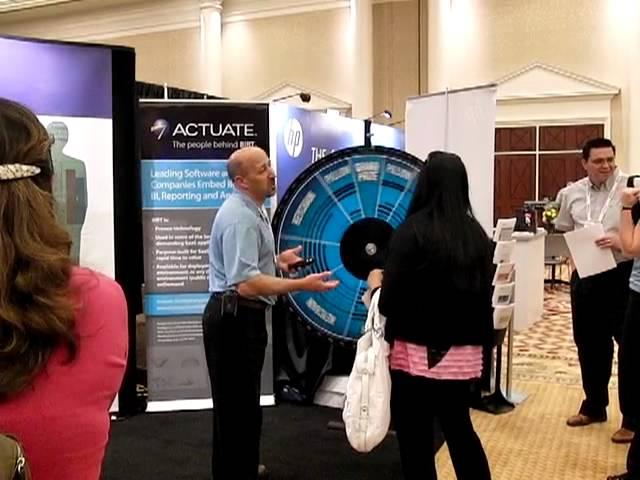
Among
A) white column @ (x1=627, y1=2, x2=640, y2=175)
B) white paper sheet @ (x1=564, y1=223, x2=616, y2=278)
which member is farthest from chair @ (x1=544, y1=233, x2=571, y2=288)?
white paper sheet @ (x1=564, y1=223, x2=616, y2=278)

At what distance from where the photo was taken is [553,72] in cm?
1291

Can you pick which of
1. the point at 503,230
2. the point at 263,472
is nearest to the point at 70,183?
the point at 263,472

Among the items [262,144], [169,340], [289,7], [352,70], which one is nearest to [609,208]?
[262,144]

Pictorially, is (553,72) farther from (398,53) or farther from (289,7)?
(289,7)

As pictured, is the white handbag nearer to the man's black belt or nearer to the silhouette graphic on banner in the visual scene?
the man's black belt

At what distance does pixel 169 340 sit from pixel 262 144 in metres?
1.26

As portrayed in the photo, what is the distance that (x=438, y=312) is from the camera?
A: 2268 millimetres

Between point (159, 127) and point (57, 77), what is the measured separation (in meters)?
0.62

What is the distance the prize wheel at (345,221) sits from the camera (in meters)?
3.23

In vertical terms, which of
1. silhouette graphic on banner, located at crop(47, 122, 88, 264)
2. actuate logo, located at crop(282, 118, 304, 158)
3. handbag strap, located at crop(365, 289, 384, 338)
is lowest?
handbag strap, located at crop(365, 289, 384, 338)

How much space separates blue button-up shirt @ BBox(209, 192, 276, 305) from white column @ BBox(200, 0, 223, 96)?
13.1 m

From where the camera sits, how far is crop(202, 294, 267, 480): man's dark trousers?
8.93 ft

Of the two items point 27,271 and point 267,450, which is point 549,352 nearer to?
point 267,450

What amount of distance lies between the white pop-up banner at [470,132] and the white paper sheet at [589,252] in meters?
0.47
